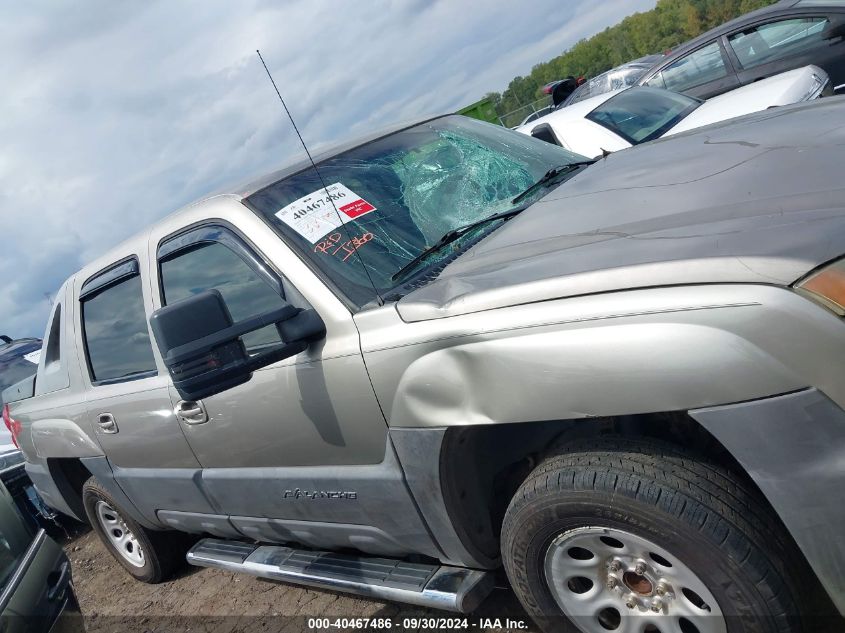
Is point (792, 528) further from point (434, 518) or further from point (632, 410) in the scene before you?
point (434, 518)

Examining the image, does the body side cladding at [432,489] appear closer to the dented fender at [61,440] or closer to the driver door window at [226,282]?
the driver door window at [226,282]

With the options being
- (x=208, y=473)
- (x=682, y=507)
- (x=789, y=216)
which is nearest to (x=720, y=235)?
(x=789, y=216)

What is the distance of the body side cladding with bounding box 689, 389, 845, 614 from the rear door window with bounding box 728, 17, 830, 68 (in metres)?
7.63

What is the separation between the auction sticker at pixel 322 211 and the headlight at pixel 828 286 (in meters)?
1.62

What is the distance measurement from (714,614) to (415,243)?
1582 millimetres

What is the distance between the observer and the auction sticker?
9.01ft

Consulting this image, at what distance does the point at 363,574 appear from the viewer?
276cm

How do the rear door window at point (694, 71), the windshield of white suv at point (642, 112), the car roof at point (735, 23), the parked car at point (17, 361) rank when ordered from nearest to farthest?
1. the windshield of white suv at point (642, 112)
2. the parked car at point (17, 361)
3. the car roof at point (735, 23)
4. the rear door window at point (694, 71)

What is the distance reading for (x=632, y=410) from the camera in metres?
1.82

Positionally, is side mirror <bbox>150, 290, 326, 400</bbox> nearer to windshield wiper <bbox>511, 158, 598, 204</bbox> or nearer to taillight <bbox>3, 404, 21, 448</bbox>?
windshield wiper <bbox>511, 158, 598, 204</bbox>

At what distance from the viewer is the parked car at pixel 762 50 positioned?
7711mm

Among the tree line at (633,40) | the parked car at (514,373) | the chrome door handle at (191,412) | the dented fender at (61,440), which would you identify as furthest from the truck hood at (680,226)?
the tree line at (633,40)

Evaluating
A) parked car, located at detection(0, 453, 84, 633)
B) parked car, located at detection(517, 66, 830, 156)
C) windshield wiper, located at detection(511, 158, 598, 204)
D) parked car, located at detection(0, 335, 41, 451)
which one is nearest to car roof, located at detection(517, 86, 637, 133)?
parked car, located at detection(517, 66, 830, 156)

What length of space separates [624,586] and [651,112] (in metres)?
5.29
